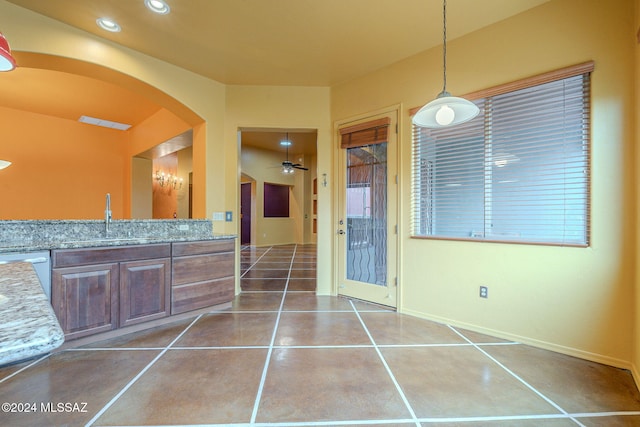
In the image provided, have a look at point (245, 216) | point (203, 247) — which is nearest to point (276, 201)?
point (245, 216)

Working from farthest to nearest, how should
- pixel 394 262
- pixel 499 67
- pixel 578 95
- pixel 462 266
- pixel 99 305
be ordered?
pixel 394 262 < pixel 462 266 < pixel 499 67 < pixel 99 305 < pixel 578 95

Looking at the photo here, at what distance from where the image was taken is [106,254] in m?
2.26

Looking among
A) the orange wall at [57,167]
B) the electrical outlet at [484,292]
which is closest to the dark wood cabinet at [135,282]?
the electrical outlet at [484,292]

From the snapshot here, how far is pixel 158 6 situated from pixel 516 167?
10.7ft

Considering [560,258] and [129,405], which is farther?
[560,258]

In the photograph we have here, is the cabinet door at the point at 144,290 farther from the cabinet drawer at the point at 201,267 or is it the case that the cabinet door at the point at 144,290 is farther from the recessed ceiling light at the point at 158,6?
the recessed ceiling light at the point at 158,6

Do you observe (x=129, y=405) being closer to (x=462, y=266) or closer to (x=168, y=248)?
(x=168, y=248)

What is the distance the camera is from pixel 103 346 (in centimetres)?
220

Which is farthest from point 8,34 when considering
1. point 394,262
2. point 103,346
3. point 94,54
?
point 394,262

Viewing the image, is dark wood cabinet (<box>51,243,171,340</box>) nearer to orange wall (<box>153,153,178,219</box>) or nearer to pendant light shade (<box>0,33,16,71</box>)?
pendant light shade (<box>0,33,16,71</box>)

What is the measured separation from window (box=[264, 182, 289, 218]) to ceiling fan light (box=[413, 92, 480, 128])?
7.21 m

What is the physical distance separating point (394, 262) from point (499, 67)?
2.09 m

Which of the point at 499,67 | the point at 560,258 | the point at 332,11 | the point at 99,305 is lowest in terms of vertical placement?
the point at 99,305

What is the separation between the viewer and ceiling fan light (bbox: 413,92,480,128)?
1733mm
